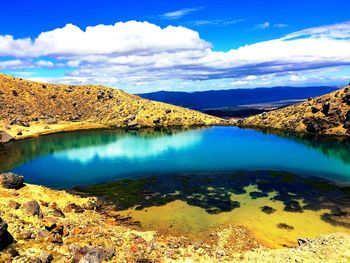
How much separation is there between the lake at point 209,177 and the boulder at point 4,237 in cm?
2335

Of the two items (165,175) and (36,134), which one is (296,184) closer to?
(165,175)

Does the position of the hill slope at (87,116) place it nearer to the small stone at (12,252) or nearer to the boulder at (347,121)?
the boulder at (347,121)

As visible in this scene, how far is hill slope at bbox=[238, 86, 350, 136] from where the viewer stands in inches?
5743

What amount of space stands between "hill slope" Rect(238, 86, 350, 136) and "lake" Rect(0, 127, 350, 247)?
13.8m

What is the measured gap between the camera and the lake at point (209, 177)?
57844 mm

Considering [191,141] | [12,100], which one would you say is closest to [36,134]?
[12,100]

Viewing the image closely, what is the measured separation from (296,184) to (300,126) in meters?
85.3

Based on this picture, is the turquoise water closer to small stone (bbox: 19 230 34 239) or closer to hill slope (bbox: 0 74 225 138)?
hill slope (bbox: 0 74 225 138)

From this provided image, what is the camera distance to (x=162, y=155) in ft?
357

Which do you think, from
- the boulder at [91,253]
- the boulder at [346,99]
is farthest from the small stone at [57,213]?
the boulder at [346,99]

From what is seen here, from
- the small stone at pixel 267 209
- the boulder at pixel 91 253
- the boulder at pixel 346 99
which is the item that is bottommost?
the small stone at pixel 267 209

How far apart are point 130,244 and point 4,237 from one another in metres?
14.8

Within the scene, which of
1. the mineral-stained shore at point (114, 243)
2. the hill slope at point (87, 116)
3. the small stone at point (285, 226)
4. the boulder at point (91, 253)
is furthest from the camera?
the hill slope at point (87, 116)

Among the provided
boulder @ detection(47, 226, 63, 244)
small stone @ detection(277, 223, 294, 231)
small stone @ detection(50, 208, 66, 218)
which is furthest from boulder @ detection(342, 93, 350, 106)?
boulder @ detection(47, 226, 63, 244)
